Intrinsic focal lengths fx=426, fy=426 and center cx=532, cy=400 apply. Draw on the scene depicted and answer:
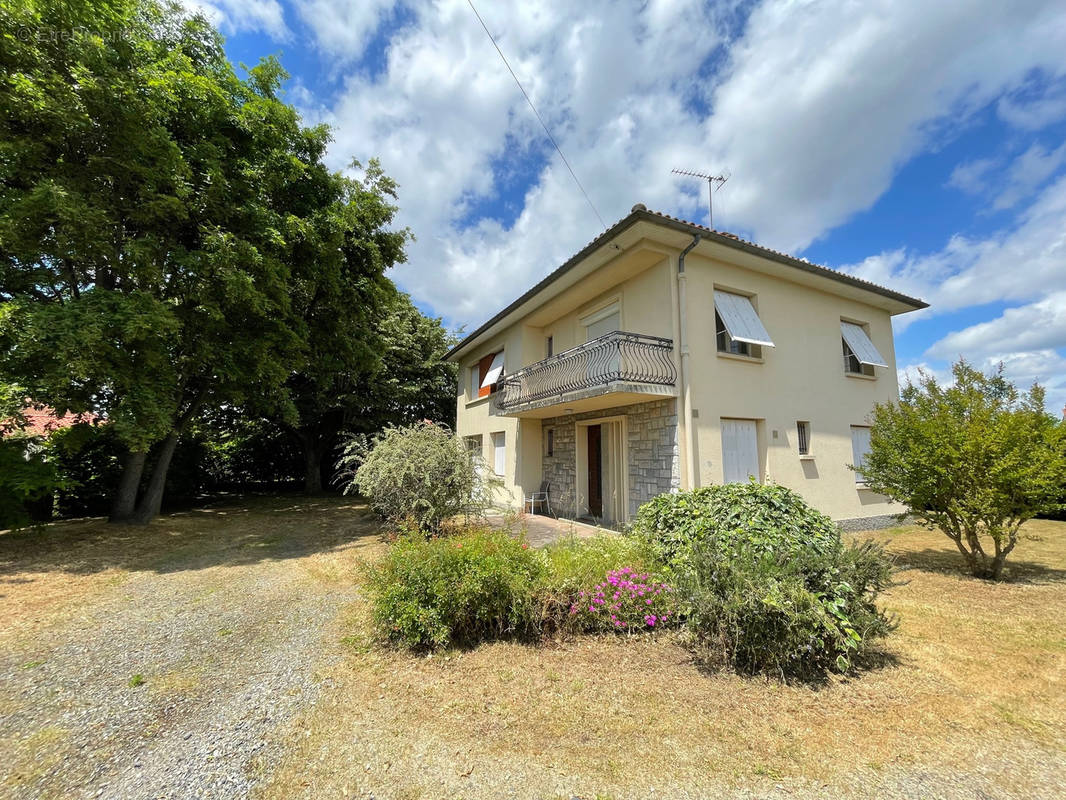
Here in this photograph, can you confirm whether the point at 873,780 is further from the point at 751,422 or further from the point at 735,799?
the point at 751,422

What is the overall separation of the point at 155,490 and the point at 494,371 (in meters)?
10.3

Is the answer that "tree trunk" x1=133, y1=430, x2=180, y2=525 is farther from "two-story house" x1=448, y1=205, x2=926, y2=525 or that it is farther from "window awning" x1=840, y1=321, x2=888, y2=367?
"window awning" x1=840, y1=321, x2=888, y2=367

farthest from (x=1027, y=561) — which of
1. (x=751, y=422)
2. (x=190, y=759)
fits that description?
(x=190, y=759)

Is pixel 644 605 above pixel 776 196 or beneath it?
beneath

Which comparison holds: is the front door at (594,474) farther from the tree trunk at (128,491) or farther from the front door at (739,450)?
the tree trunk at (128,491)

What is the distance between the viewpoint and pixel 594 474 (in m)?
11.8

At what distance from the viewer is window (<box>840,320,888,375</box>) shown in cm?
1180

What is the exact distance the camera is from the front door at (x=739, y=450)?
30.4 ft

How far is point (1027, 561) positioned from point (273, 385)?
16296mm

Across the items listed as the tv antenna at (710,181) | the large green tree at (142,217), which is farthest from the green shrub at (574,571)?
the tv antenna at (710,181)

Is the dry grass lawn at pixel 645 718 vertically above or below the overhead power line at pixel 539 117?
below

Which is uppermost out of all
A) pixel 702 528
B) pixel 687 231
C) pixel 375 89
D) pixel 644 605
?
pixel 375 89

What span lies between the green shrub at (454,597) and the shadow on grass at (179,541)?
506cm

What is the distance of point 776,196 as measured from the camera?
1110 cm
